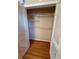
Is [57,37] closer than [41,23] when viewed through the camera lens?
Yes

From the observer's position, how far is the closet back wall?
8.73ft

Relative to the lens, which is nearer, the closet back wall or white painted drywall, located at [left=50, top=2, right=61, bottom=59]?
white painted drywall, located at [left=50, top=2, right=61, bottom=59]

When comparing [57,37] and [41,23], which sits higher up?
[41,23]

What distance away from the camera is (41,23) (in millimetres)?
2863

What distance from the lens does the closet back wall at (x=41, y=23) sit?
8.73 ft

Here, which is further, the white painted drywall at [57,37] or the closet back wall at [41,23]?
the closet back wall at [41,23]
